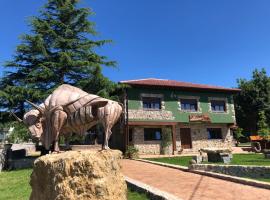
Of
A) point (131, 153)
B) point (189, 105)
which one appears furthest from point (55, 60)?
point (189, 105)

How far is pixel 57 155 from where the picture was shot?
521cm

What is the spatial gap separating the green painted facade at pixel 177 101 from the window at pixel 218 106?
469 millimetres

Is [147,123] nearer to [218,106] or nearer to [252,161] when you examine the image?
[218,106]

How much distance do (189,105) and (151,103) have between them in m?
4.10

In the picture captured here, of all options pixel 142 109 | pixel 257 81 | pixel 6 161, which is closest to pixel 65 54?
pixel 6 161

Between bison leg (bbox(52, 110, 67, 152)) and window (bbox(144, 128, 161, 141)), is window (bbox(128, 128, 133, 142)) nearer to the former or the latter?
window (bbox(144, 128, 161, 141))

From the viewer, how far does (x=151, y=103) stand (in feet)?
86.0

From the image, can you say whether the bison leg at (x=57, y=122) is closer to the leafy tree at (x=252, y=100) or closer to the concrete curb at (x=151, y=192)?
the concrete curb at (x=151, y=192)

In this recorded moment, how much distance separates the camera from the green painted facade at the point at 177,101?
25.2m

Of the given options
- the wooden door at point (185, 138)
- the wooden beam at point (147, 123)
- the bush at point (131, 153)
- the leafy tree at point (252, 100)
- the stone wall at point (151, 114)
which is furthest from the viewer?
the leafy tree at point (252, 100)

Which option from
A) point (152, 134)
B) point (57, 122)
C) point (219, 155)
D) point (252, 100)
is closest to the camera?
point (57, 122)

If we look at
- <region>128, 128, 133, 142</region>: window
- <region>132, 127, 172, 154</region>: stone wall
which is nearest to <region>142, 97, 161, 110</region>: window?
<region>132, 127, 172, 154</region>: stone wall

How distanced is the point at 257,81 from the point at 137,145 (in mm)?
25580

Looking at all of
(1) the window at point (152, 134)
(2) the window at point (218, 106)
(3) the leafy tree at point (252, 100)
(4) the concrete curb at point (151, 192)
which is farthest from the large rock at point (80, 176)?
(3) the leafy tree at point (252, 100)
